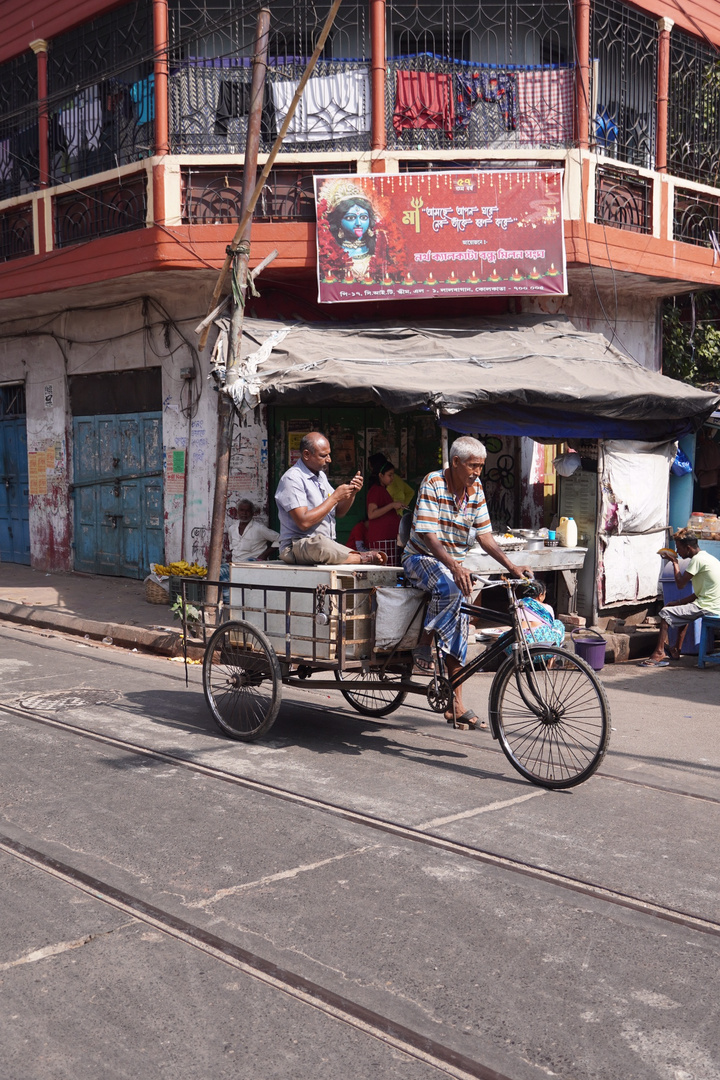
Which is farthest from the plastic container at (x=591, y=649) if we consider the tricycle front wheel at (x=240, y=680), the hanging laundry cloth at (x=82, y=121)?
the hanging laundry cloth at (x=82, y=121)

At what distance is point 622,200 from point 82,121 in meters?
7.51

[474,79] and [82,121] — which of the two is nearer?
[474,79]

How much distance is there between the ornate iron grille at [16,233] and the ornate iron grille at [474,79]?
577 cm

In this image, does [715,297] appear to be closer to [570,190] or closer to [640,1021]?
[570,190]

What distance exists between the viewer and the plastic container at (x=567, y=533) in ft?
36.0

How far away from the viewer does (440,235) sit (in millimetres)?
12047

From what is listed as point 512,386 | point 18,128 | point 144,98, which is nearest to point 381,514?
point 512,386

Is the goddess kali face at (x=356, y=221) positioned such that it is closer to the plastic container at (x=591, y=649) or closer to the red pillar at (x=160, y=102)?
the red pillar at (x=160, y=102)

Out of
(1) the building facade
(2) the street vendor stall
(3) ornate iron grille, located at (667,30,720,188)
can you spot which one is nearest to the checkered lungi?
(2) the street vendor stall

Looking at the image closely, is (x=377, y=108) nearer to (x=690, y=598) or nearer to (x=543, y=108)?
(x=543, y=108)

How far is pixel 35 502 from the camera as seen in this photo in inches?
645

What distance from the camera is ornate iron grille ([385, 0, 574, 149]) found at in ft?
40.7

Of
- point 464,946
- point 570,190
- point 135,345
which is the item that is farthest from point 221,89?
point 464,946

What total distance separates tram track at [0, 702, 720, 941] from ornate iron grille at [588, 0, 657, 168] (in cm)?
1007
